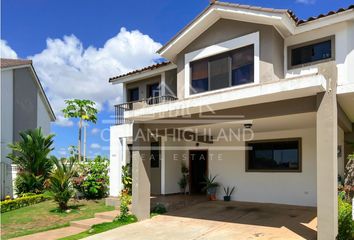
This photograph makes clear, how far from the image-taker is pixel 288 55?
1224 cm

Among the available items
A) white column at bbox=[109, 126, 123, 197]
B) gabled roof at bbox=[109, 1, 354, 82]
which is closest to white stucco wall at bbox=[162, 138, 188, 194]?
white column at bbox=[109, 126, 123, 197]

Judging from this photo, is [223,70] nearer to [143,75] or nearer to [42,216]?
[143,75]

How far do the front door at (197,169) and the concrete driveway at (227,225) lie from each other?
3955mm

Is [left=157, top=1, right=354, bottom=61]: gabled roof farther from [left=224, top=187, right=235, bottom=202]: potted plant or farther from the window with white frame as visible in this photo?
[left=224, top=187, right=235, bottom=202]: potted plant

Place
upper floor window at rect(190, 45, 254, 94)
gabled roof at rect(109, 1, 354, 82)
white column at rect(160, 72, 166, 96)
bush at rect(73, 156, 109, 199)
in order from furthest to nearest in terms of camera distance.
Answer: bush at rect(73, 156, 109, 199) < white column at rect(160, 72, 166, 96) < upper floor window at rect(190, 45, 254, 94) < gabled roof at rect(109, 1, 354, 82)

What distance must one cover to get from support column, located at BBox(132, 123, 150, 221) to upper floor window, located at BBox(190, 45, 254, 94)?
10.3ft

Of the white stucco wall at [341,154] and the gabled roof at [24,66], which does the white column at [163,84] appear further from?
the gabled roof at [24,66]

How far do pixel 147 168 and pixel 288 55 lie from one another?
7136 millimetres

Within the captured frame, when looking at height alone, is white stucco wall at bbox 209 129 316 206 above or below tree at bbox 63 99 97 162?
below

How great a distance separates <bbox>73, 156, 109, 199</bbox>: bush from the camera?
57.2 feet

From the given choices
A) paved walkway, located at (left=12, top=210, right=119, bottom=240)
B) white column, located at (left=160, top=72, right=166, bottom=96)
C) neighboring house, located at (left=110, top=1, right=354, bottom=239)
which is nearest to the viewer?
neighboring house, located at (left=110, top=1, right=354, bottom=239)

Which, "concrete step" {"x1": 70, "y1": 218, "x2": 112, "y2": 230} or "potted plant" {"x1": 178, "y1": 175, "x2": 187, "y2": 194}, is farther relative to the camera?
"potted plant" {"x1": 178, "y1": 175, "x2": 187, "y2": 194}

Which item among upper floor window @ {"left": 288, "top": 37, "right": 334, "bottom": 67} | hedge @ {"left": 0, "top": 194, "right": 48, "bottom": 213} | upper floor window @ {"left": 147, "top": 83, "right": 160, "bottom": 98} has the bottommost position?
hedge @ {"left": 0, "top": 194, "right": 48, "bottom": 213}

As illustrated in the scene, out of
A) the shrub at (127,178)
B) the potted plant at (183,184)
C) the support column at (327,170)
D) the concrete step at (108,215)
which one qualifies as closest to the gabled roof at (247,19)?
the support column at (327,170)
